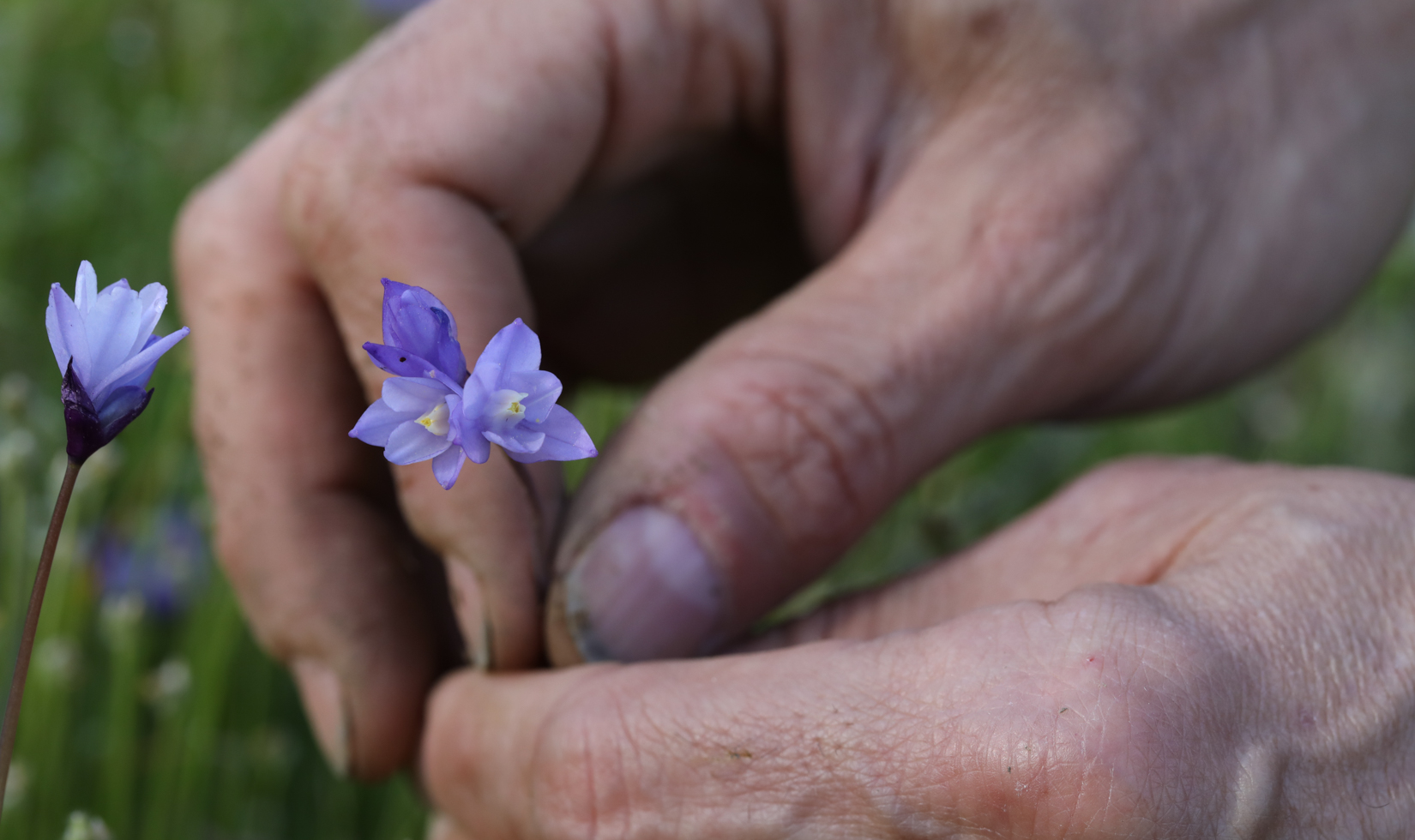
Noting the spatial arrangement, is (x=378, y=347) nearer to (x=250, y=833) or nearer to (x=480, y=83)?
(x=480, y=83)

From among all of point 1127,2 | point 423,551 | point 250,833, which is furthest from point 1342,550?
point 250,833

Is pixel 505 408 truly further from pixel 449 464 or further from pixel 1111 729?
pixel 1111 729

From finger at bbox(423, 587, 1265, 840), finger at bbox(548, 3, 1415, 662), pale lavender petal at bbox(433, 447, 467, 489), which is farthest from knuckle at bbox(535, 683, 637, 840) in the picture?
pale lavender petal at bbox(433, 447, 467, 489)

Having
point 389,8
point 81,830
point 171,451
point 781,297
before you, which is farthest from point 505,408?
point 389,8

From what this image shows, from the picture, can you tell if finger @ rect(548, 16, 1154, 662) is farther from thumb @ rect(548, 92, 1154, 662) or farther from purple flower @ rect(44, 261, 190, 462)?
purple flower @ rect(44, 261, 190, 462)

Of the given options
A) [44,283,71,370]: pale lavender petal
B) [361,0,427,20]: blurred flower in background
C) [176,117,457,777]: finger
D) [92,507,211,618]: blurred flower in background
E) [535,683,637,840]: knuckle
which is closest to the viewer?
[44,283,71,370]: pale lavender petal

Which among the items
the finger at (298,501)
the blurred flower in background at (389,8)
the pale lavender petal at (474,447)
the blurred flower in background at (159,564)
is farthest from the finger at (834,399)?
the blurred flower in background at (389,8)
